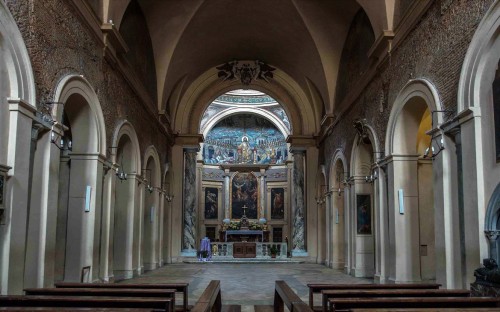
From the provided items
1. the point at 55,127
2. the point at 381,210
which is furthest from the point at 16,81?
the point at 381,210

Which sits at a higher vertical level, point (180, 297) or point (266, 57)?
point (266, 57)

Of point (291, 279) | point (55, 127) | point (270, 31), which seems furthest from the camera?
point (270, 31)

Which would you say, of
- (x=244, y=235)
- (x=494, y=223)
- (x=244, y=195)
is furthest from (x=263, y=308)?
(x=244, y=195)

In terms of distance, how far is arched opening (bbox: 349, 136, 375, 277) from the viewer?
15812 millimetres

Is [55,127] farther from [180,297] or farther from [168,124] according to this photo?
[168,124]

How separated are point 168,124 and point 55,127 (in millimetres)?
13283

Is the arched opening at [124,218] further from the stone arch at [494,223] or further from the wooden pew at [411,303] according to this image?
the wooden pew at [411,303]

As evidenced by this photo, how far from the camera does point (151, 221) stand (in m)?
18.8

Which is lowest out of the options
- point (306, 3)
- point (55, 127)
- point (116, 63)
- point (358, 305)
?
point (358, 305)

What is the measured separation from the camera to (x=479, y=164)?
26.4 ft

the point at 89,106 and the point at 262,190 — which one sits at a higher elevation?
the point at 262,190

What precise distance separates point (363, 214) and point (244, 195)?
73.4 ft

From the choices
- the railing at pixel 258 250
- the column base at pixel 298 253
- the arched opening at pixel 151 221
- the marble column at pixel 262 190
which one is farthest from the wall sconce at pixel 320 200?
the marble column at pixel 262 190

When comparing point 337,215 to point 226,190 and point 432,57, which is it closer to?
point 432,57
